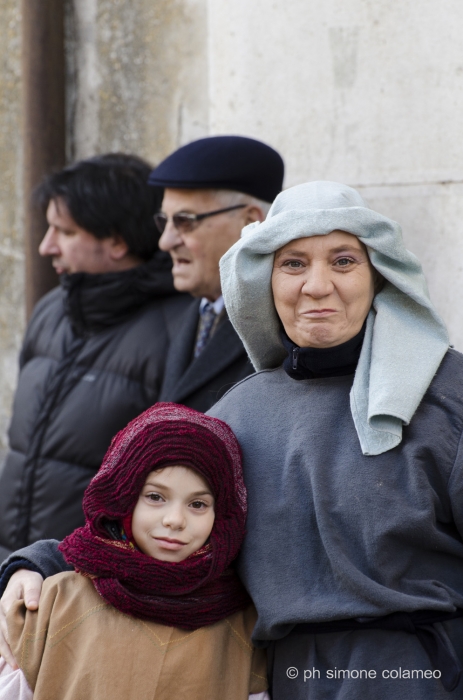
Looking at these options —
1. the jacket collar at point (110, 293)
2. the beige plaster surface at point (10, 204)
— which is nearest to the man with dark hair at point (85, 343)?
the jacket collar at point (110, 293)

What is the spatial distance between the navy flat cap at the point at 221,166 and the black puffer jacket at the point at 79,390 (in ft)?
1.56

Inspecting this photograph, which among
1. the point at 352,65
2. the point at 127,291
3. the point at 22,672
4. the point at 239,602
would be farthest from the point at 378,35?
the point at 22,672

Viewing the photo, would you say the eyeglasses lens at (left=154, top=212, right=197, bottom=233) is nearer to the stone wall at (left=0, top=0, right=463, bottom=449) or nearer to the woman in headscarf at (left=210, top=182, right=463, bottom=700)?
the stone wall at (left=0, top=0, right=463, bottom=449)

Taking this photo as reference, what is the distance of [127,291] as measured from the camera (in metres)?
3.42

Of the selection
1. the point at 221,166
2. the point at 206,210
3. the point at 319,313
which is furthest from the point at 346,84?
the point at 319,313

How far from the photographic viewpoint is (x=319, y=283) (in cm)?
211

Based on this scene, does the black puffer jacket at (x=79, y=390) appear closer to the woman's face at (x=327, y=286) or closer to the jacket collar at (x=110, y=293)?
the jacket collar at (x=110, y=293)

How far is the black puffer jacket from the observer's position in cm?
323

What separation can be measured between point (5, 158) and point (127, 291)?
2.04 meters

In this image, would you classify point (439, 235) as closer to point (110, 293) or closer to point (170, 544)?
point (110, 293)

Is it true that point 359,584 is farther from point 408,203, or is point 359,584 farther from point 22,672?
point 408,203

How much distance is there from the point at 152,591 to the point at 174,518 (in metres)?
0.18

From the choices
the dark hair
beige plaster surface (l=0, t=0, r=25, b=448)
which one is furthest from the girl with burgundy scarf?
beige plaster surface (l=0, t=0, r=25, b=448)

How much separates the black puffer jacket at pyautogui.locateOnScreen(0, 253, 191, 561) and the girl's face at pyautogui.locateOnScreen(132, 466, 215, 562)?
110 centimetres
